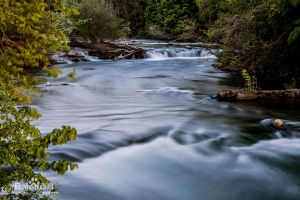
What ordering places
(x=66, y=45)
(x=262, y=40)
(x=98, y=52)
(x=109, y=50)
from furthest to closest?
(x=109, y=50), (x=98, y=52), (x=262, y=40), (x=66, y=45)

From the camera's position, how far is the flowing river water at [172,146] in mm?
3934

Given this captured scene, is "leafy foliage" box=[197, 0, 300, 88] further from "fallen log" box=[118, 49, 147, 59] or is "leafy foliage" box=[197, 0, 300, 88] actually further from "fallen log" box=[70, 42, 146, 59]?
"fallen log" box=[70, 42, 146, 59]

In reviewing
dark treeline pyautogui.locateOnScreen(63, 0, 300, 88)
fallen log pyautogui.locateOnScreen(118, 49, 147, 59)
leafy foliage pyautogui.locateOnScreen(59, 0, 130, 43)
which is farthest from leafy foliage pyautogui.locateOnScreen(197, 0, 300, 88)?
leafy foliage pyautogui.locateOnScreen(59, 0, 130, 43)

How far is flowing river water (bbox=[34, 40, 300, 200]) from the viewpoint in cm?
393

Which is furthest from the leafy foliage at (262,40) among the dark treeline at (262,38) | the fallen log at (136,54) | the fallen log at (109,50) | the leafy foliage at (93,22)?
the leafy foliage at (93,22)

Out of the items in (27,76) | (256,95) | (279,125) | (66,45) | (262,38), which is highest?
(262,38)

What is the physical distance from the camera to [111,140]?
18.6ft

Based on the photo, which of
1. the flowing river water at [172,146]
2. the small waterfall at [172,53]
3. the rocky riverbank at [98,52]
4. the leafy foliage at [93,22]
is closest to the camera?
the flowing river water at [172,146]

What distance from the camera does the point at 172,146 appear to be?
18.4 ft

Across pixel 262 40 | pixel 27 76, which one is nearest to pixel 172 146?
pixel 27 76

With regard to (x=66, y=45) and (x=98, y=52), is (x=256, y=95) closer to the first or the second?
(x=66, y=45)

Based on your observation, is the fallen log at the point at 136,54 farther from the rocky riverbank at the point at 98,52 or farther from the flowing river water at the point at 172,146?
the flowing river water at the point at 172,146

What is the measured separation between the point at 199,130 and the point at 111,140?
216cm

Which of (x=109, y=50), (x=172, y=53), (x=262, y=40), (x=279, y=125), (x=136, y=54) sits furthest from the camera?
(x=172, y=53)
